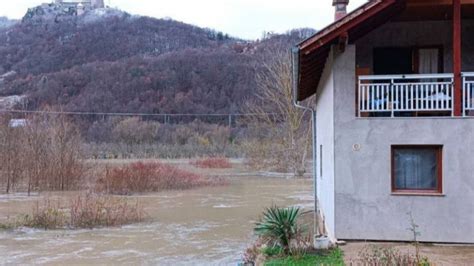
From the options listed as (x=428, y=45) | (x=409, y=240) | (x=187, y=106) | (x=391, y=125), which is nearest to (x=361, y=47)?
(x=428, y=45)

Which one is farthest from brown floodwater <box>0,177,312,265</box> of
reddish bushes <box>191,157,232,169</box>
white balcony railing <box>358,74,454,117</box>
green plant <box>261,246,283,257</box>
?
reddish bushes <box>191,157,232,169</box>

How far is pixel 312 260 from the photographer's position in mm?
10547

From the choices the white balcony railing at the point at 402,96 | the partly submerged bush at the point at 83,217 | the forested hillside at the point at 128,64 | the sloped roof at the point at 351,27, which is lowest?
the partly submerged bush at the point at 83,217

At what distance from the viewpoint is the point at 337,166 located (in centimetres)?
1211

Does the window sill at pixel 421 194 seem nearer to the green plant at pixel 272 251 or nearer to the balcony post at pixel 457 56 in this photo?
the balcony post at pixel 457 56

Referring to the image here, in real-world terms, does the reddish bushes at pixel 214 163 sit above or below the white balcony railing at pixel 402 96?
below

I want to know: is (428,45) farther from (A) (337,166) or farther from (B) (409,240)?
(B) (409,240)

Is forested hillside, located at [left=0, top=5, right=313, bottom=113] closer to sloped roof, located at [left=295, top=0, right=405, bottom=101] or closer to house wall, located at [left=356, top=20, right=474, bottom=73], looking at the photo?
house wall, located at [left=356, top=20, right=474, bottom=73]

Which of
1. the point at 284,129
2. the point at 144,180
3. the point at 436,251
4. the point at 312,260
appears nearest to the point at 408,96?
the point at 436,251

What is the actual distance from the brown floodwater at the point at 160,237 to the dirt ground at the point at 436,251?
3.97 metres

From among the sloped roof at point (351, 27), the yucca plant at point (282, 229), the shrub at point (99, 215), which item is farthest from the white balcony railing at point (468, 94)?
the shrub at point (99, 215)

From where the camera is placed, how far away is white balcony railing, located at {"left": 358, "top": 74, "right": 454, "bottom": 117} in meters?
12.0

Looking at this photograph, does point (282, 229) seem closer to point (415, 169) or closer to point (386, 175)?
point (386, 175)

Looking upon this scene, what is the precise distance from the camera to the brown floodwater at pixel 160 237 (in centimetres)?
1583
